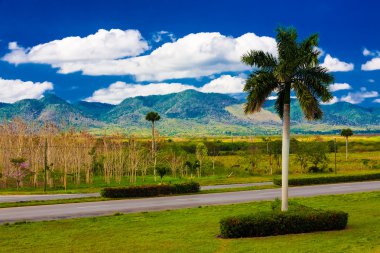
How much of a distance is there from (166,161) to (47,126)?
2148 cm

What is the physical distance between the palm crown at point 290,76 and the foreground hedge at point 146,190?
19.4m

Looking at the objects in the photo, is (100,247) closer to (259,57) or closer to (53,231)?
(53,231)

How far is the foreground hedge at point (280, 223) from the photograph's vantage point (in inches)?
849

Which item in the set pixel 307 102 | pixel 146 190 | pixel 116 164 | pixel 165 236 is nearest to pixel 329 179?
pixel 146 190

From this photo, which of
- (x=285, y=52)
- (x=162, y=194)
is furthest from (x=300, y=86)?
(x=162, y=194)

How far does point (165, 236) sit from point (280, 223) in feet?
18.6

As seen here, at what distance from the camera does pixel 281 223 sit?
72.4ft

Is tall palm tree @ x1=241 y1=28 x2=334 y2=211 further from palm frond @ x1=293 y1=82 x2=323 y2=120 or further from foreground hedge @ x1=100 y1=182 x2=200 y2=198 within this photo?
foreground hedge @ x1=100 y1=182 x2=200 y2=198

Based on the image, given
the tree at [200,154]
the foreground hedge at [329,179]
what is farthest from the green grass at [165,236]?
the tree at [200,154]

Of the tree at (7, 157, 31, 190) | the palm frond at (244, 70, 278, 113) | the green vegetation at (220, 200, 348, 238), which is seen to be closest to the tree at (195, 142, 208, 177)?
the tree at (7, 157, 31, 190)

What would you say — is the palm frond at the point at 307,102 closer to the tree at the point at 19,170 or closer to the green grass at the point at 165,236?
the green grass at the point at 165,236

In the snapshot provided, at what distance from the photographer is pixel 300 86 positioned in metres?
24.8

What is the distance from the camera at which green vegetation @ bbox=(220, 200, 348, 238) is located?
849 inches

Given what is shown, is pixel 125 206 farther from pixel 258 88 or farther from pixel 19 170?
pixel 19 170
